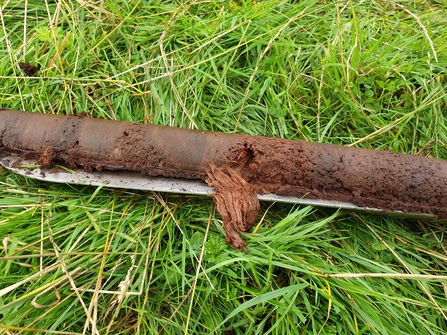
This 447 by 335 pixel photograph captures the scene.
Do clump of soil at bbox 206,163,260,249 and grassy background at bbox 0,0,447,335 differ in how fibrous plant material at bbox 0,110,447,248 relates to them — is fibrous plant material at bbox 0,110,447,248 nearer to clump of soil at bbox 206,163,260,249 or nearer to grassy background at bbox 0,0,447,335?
clump of soil at bbox 206,163,260,249

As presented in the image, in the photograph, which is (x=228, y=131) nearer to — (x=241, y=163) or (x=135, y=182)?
(x=241, y=163)

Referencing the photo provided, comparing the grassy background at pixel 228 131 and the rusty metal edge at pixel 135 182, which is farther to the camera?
the rusty metal edge at pixel 135 182

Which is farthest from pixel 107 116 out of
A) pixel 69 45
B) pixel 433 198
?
pixel 433 198

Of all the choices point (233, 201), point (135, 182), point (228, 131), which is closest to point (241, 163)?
point (233, 201)

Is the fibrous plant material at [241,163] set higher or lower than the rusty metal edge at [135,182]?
higher

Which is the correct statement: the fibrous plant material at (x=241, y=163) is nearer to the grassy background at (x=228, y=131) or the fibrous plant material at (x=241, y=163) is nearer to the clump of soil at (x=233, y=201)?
the clump of soil at (x=233, y=201)

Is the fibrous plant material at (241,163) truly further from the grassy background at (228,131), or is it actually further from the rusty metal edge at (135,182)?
the grassy background at (228,131)

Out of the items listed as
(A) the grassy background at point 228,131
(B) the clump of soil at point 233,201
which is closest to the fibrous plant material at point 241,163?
(B) the clump of soil at point 233,201
